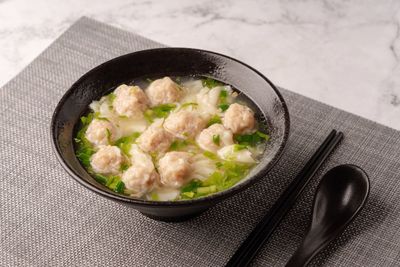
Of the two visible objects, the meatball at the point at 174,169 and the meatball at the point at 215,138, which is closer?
the meatball at the point at 174,169

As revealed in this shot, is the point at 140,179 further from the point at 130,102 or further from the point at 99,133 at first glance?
the point at 130,102

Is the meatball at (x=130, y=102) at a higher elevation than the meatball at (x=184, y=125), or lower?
higher

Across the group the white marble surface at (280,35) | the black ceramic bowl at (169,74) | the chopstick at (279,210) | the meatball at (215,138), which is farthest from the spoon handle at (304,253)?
the white marble surface at (280,35)

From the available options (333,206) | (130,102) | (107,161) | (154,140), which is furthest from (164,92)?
(333,206)

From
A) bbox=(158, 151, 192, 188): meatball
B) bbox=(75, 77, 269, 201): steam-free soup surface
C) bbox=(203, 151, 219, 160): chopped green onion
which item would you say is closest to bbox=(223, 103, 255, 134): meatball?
bbox=(75, 77, 269, 201): steam-free soup surface

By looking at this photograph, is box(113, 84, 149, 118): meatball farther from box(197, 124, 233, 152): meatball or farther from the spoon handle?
the spoon handle

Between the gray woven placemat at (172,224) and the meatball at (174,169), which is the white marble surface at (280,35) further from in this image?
the meatball at (174,169)

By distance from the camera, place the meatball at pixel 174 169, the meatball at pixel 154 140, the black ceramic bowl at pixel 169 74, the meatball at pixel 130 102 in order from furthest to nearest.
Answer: the meatball at pixel 130 102 → the meatball at pixel 154 140 → the meatball at pixel 174 169 → the black ceramic bowl at pixel 169 74
